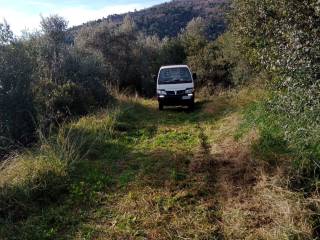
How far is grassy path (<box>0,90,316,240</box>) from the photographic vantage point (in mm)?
4801

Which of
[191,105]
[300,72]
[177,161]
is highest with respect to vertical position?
[300,72]

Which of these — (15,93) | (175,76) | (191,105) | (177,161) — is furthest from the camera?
(175,76)

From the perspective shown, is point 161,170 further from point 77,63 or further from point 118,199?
point 77,63

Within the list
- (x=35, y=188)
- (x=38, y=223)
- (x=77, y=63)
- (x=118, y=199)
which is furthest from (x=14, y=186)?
(x=77, y=63)

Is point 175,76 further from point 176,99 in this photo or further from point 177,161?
point 177,161

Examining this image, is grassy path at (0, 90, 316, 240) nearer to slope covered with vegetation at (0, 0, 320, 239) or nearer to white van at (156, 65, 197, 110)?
slope covered with vegetation at (0, 0, 320, 239)

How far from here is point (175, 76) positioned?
15188 mm

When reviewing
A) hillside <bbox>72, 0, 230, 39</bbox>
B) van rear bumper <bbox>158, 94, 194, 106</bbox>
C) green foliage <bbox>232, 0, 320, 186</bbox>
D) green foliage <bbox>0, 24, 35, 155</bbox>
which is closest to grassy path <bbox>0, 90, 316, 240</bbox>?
green foliage <bbox>232, 0, 320, 186</bbox>

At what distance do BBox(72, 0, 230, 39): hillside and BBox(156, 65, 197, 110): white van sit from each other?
23839 millimetres

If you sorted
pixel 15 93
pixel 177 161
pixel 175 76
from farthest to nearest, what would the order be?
pixel 175 76 → pixel 15 93 → pixel 177 161

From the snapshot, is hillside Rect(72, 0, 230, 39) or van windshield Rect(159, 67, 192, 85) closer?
van windshield Rect(159, 67, 192, 85)

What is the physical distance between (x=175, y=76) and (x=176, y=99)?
1119 millimetres

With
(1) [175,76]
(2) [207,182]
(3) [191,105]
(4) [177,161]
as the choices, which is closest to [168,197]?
(2) [207,182]

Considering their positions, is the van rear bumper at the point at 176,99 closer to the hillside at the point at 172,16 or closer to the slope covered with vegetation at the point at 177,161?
the slope covered with vegetation at the point at 177,161
